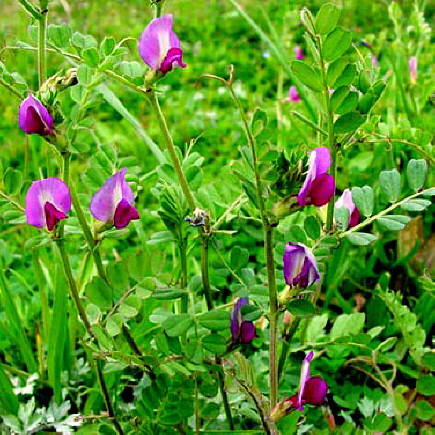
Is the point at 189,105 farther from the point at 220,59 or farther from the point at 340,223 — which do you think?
the point at 340,223

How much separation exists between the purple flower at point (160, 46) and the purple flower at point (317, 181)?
0.18 meters

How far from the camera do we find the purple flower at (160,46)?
2.47 ft

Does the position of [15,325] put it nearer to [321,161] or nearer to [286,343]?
[286,343]

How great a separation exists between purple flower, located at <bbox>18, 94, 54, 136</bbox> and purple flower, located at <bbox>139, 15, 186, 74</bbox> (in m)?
0.12

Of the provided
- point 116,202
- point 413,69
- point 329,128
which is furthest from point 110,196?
point 413,69

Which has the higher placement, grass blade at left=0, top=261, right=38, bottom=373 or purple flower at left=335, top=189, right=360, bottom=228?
purple flower at left=335, top=189, right=360, bottom=228

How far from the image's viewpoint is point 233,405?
3.51ft

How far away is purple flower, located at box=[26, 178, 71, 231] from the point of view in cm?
76

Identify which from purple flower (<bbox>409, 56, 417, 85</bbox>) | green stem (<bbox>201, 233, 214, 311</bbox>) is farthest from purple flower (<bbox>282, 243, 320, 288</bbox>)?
purple flower (<bbox>409, 56, 417, 85</bbox>)

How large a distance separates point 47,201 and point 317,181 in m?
0.28

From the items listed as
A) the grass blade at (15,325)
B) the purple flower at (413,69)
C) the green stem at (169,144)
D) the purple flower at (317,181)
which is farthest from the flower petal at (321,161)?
the purple flower at (413,69)

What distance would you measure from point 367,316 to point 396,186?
0.59 metres

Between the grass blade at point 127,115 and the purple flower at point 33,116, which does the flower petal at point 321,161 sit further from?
the grass blade at point 127,115

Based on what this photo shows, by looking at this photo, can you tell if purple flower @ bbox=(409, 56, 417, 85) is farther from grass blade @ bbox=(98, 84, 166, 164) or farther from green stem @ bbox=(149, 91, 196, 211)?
green stem @ bbox=(149, 91, 196, 211)
